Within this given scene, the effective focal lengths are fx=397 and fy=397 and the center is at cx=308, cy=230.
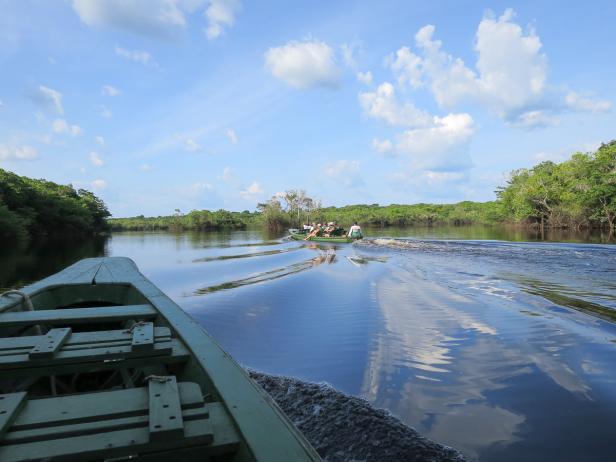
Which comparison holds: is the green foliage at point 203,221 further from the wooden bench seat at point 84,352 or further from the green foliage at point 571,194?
the wooden bench seat at point 84,352

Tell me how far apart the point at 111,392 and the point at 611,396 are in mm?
4079

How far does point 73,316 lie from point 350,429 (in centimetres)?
239

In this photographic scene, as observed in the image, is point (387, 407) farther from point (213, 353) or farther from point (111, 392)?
point (111, 392)

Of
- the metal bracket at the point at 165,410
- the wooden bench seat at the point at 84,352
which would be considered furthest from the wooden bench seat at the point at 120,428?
the wooden bench seat at the point at 84,352

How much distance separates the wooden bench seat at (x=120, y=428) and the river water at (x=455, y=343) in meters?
2.16

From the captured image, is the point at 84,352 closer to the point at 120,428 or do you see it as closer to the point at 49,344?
the point at 49,344

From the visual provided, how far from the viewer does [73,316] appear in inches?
126

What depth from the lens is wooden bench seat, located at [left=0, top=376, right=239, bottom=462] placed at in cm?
141

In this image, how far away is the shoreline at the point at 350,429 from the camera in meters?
2.80

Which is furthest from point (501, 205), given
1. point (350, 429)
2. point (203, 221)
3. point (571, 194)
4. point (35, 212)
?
point (350, 429)

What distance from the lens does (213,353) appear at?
2.42 meters

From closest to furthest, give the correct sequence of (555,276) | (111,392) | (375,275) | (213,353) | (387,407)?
(111,392)
(213,353)
(387,407)
(555,276)
(375,275)

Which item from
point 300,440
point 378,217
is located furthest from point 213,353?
point 378,217

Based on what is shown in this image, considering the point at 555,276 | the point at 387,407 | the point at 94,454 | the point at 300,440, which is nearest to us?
the point at 94,454
